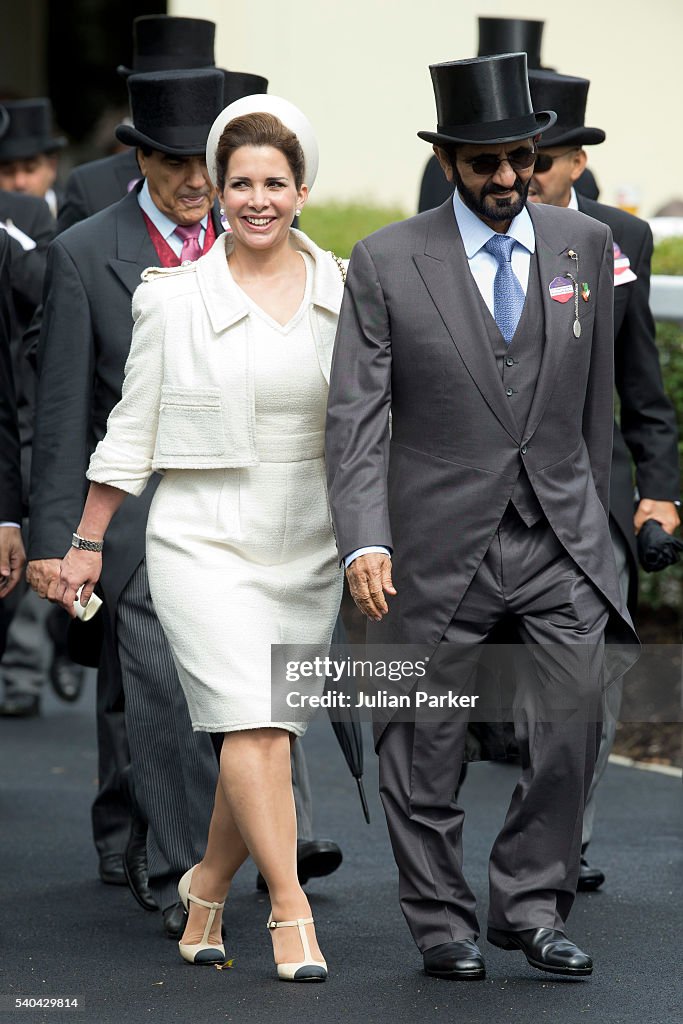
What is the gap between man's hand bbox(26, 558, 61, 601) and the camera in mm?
5602

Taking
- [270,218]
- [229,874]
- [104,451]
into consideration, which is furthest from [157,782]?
[270,218]

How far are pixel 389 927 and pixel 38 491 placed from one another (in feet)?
4.98

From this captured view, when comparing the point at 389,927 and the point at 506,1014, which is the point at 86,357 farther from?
the point at 506,1014

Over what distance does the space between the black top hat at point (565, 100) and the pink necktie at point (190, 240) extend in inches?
48.2

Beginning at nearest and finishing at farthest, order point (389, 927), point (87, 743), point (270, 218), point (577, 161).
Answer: point (270, 218), point (389, 927), point (577, 161), point (87, 743)

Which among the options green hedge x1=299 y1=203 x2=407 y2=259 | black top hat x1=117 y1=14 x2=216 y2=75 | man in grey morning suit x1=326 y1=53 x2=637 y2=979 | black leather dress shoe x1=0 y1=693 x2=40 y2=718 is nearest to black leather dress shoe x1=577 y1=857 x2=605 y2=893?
man in grey morning suit x1=326 y1=53 x2=637 y2=979

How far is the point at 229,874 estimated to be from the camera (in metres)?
5.23

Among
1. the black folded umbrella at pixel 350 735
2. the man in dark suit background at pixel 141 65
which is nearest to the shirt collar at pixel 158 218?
the man in dark suit background at pixel 141 65

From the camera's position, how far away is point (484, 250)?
16.9 feet

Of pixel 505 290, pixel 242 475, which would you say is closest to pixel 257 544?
pixel 242 475

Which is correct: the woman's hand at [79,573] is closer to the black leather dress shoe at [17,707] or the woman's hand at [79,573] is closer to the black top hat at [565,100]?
the black top hat at [565,100]

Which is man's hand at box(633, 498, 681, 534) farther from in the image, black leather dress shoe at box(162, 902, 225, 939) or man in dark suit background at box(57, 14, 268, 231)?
man in dark suit background at box(57, 14, 268, 231)

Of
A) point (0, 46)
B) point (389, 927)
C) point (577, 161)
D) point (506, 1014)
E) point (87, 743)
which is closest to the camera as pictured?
point (506, 1014)

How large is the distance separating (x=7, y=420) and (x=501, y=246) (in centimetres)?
153
